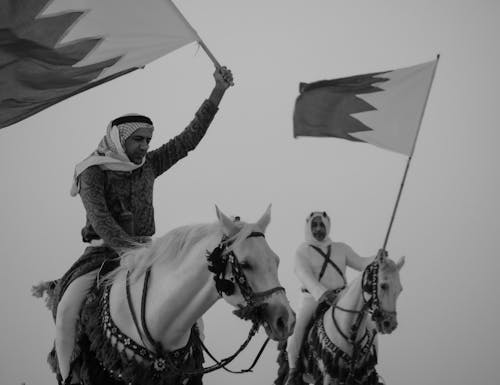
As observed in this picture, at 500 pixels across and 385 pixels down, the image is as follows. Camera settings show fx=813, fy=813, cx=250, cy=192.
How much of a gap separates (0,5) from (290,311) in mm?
2679

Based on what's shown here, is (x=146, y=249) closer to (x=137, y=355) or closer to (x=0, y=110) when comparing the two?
(x=137, y=355)

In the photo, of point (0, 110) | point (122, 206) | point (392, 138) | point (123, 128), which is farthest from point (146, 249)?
point (392, 138)

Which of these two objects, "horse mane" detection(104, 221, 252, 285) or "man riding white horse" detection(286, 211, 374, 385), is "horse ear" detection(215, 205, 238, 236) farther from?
"man riding white horse" detection(286, 211, 374, 385)

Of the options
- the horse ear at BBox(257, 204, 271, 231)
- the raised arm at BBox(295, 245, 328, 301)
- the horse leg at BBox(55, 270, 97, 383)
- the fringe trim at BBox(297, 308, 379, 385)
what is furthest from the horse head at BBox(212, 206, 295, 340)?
the raised arm at BBox(295, 245, 328, 301)

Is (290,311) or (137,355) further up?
(290,311)

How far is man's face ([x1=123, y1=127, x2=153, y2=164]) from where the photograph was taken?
496cm

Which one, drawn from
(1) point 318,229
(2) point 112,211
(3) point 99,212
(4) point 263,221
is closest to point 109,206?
(2) point 112,211

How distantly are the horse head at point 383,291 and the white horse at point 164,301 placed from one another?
9.14ft

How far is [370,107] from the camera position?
7.59 meters

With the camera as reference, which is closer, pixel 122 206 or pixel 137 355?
pixel 137 355

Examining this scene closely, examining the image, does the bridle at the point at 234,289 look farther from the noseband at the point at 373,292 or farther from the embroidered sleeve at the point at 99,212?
the noseband at the point at 373,292

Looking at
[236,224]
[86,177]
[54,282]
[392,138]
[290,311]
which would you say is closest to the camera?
[290,311]

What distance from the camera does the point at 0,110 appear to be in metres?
5.31

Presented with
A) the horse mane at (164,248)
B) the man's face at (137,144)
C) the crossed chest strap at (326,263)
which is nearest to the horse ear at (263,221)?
the horse mane at (164,248)
